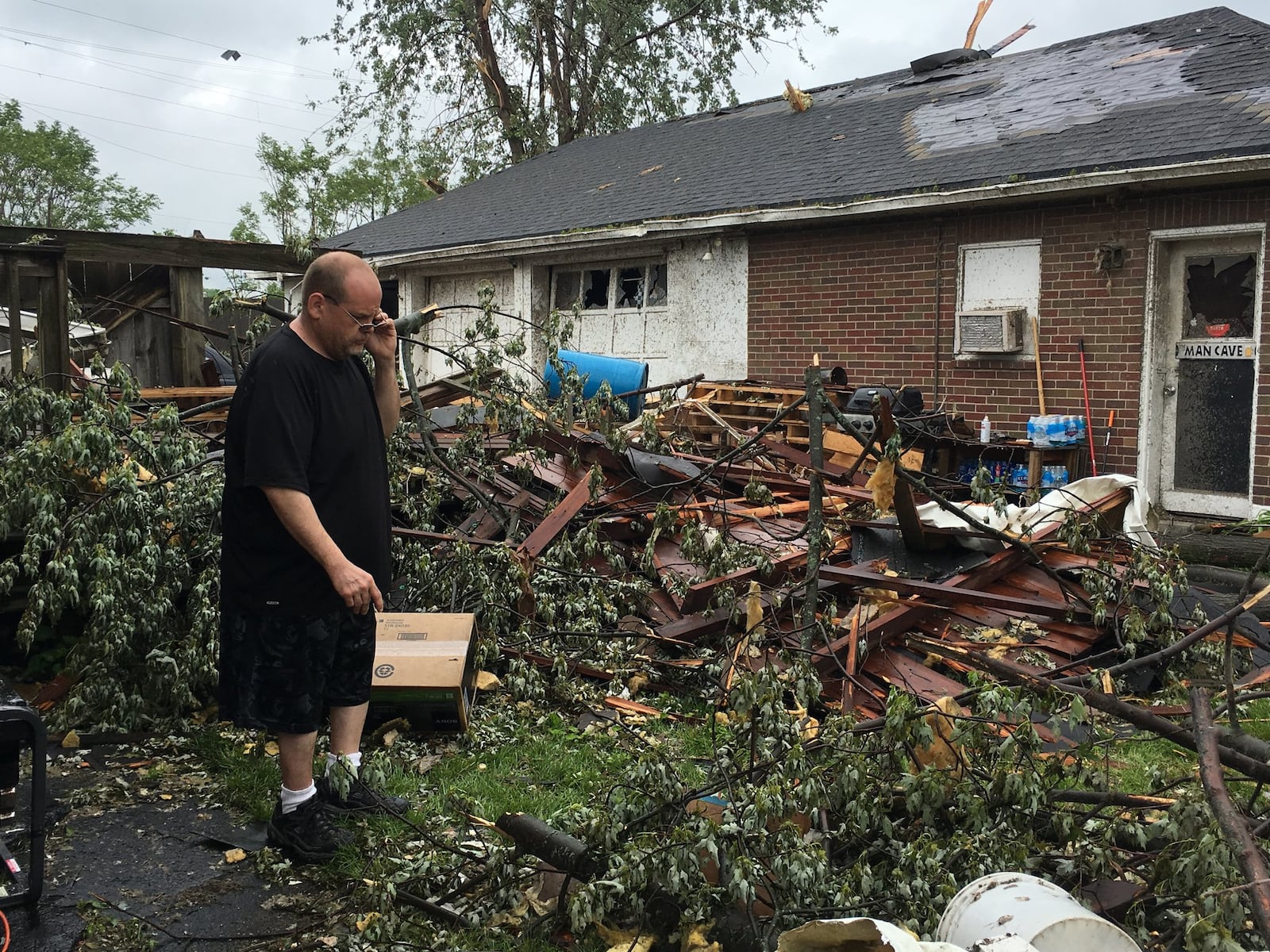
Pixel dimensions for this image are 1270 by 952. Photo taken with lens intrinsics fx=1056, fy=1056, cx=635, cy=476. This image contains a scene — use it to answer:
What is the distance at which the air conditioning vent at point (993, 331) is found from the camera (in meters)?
9.83

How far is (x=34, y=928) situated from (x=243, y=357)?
5921 millimetres

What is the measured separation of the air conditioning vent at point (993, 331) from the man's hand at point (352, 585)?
26.2ft

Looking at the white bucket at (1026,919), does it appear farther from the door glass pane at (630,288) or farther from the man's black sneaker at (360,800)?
the door glass pane at (630,288)

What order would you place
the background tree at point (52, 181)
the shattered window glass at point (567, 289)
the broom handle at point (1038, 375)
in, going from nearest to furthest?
the broom handle at point (1038, 375) → the shattered window glass at point (567, 289) → the background tree at point (52, 181)

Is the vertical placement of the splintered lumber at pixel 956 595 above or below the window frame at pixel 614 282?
below

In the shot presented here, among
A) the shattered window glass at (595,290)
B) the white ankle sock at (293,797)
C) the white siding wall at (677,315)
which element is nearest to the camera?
the white ankle sock at (293,797)

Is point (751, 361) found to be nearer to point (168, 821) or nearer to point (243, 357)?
point (243, 357)

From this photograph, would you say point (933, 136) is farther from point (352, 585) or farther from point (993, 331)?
point (352, 585)

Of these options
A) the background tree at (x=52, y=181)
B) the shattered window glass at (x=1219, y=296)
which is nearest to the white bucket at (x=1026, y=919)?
the shattered window glass at (x=1219, y=296)

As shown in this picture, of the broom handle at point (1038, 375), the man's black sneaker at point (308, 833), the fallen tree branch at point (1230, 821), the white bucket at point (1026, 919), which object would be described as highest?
the broom handle at point (1038, 375)

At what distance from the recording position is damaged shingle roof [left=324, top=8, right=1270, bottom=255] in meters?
9.07

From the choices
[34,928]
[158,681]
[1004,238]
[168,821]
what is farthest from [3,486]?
[1004,238]

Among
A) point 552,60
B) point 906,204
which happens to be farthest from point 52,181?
point 906,204

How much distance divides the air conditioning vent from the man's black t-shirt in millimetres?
7758
